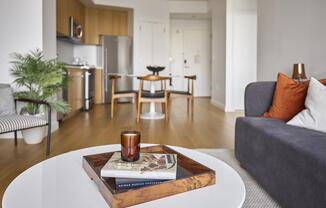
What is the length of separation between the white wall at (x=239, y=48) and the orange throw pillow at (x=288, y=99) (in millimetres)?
3869

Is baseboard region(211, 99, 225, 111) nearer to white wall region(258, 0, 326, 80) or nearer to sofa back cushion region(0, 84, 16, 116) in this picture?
white wall region(258, 0, 326, 80)

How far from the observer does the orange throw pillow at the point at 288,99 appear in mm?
2238

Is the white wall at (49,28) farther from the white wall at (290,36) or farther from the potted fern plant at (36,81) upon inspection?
the white wall at (290,36)

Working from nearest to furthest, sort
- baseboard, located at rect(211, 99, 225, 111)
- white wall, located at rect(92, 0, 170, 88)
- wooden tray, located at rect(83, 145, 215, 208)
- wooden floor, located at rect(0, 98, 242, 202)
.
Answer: wooden tray, located at rect(83, 145, 215, 208)
wooden floor, located at rect(0, 98, 242, 202)
baseboard, located at rect(211, 99, 225, 111)
white wall, located at rect(92, 0, 170, 88)

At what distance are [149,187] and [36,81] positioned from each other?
2.66 meters

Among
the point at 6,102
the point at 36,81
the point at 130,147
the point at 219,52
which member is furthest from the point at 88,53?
the point at 130,147

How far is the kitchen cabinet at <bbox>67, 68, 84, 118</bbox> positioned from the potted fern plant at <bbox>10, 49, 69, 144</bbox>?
1.40 meters

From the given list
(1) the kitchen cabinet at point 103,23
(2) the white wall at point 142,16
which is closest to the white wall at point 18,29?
(1) the kitchen cabinet at point 103,23

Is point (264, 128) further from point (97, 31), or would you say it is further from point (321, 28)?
point (97, 31)

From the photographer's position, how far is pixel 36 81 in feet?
10.6

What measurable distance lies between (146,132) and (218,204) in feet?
9.88

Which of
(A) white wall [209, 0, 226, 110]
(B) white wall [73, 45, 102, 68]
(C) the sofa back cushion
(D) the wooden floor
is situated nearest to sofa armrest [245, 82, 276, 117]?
(D) the wooden floor

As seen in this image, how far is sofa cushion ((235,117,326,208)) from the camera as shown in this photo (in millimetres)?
1374

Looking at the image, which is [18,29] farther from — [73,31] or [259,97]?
[259,97]
